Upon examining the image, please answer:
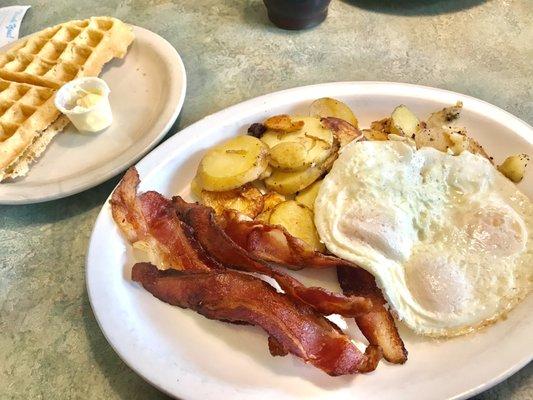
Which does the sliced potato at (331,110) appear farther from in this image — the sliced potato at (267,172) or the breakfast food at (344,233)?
the sliced potato at (267,172)

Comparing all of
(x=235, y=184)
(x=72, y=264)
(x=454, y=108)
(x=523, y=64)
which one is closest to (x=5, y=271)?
(x=72, y=264)

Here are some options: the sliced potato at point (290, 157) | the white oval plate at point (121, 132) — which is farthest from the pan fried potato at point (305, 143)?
the white oval plate at point (121, 132)

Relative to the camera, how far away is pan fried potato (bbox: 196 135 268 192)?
5.17ft

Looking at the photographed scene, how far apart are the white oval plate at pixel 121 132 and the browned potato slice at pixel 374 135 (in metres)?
0.72

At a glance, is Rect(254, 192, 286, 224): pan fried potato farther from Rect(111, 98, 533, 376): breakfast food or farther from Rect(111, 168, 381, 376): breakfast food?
Rect(111, 168, 381, 376): breakfast food

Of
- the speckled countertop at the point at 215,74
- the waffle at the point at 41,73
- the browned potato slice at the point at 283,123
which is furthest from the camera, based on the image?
the waffle at the point at 41,73

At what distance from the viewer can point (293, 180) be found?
160 centimetres

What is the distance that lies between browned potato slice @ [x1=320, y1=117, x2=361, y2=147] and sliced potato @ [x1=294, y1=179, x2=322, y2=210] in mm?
157

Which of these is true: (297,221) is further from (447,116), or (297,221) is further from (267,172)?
(447,116)

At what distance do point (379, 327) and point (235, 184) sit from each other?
0.61m

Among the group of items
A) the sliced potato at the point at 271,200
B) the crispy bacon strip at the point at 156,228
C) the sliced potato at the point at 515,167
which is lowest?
the crispy bacon strip at the point at 156,228

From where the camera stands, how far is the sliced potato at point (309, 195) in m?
1.59

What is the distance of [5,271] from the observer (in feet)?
5.51

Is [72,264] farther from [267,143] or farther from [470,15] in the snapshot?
[470,15]
